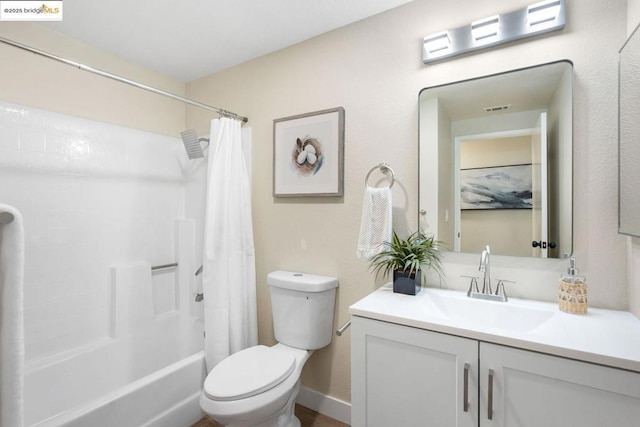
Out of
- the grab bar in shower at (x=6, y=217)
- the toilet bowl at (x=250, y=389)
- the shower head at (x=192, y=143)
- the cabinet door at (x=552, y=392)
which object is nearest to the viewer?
the grab bar in shower at (x=6, y=217)

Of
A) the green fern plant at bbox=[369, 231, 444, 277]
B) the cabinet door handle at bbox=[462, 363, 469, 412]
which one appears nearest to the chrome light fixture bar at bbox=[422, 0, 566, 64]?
the green fern plant at bbox=[369, 231, 444, 277]

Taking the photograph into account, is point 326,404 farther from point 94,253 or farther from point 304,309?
point 94,253

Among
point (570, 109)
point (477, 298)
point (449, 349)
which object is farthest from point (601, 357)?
point (570, 109)

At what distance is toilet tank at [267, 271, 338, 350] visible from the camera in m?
1.72

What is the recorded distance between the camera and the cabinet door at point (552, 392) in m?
0.84

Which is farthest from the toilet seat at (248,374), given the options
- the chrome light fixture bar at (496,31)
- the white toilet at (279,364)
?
the chrome light fixture bar at (496,31)

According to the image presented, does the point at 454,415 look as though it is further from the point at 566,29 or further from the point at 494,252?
the point at 566,29

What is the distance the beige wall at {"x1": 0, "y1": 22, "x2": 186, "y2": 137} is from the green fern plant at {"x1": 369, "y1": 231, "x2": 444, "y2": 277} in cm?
214

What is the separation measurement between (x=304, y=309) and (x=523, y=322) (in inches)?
42.0

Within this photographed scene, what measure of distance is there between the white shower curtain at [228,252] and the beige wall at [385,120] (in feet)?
0.49

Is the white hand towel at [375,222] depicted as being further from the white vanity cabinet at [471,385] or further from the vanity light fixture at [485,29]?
the vanity light fixture at [485,29]

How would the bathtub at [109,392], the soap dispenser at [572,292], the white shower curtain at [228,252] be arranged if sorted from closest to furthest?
the soap dispenser at [572,292] < the bathtub at [109,392] < the white shower curtain at [228,252]

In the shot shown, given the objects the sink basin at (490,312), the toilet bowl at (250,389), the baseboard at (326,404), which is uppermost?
the sink basin at (490,312)

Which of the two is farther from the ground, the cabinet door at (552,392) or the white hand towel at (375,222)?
the white hand towel at (375,222)
